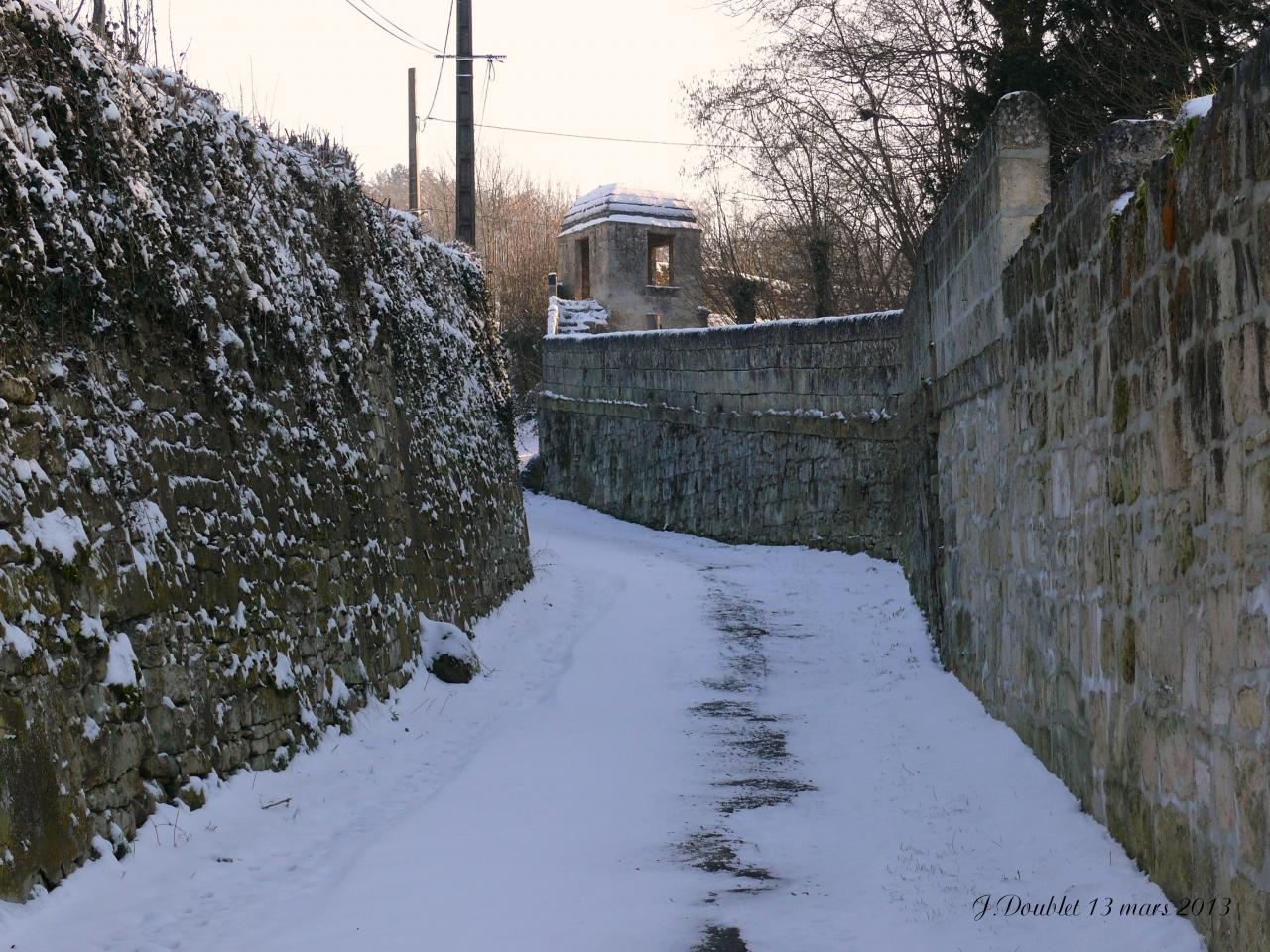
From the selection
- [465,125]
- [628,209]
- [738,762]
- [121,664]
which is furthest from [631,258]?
[121,664]

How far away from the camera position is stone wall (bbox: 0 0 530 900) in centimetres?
489

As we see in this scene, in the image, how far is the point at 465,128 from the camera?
63.6ft

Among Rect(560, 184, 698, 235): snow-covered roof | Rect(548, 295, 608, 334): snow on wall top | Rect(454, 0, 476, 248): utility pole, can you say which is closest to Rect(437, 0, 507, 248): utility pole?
Rect(454, 0, 476, 248): utility pole

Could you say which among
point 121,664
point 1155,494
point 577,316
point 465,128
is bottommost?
point 121,664

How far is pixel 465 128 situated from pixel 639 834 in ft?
49.9

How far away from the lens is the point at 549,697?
9.26 meters

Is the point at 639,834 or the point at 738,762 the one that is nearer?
the point at 639,834

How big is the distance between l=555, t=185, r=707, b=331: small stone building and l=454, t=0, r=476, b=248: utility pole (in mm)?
11042

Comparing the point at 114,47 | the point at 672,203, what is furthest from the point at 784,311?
the point at 114,47

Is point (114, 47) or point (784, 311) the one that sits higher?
point (784, 311)

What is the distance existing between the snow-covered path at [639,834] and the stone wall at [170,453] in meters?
0.31

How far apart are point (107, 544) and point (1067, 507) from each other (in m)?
4.06

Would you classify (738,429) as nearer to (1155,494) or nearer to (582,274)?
(1155,494)

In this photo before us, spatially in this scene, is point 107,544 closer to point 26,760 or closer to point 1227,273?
point 26,760
